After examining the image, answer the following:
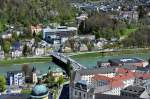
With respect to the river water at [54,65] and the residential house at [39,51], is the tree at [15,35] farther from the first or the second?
the river water at [54,65]

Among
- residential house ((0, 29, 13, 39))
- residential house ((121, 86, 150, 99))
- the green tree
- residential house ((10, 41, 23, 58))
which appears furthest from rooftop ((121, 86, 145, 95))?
the green tree

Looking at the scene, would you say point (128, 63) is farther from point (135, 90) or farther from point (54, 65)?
point (135, 90)

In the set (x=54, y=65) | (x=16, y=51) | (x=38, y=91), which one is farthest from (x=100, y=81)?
(x=16, y=51)

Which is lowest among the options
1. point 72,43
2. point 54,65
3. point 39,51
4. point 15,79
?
point 54,65

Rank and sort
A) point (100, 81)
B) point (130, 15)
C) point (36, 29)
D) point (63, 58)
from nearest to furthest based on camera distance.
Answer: point (100, 81)
point (63, 58)
point (36, 29)
point (130, 15)

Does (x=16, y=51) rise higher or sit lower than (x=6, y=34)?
lower

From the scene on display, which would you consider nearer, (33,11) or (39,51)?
(39,51)

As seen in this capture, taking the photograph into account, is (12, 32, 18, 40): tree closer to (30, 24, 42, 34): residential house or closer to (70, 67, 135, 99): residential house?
(30, 24, 42, 34): residential house

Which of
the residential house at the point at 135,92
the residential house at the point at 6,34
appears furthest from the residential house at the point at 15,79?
the residential house at the point at 6,34
